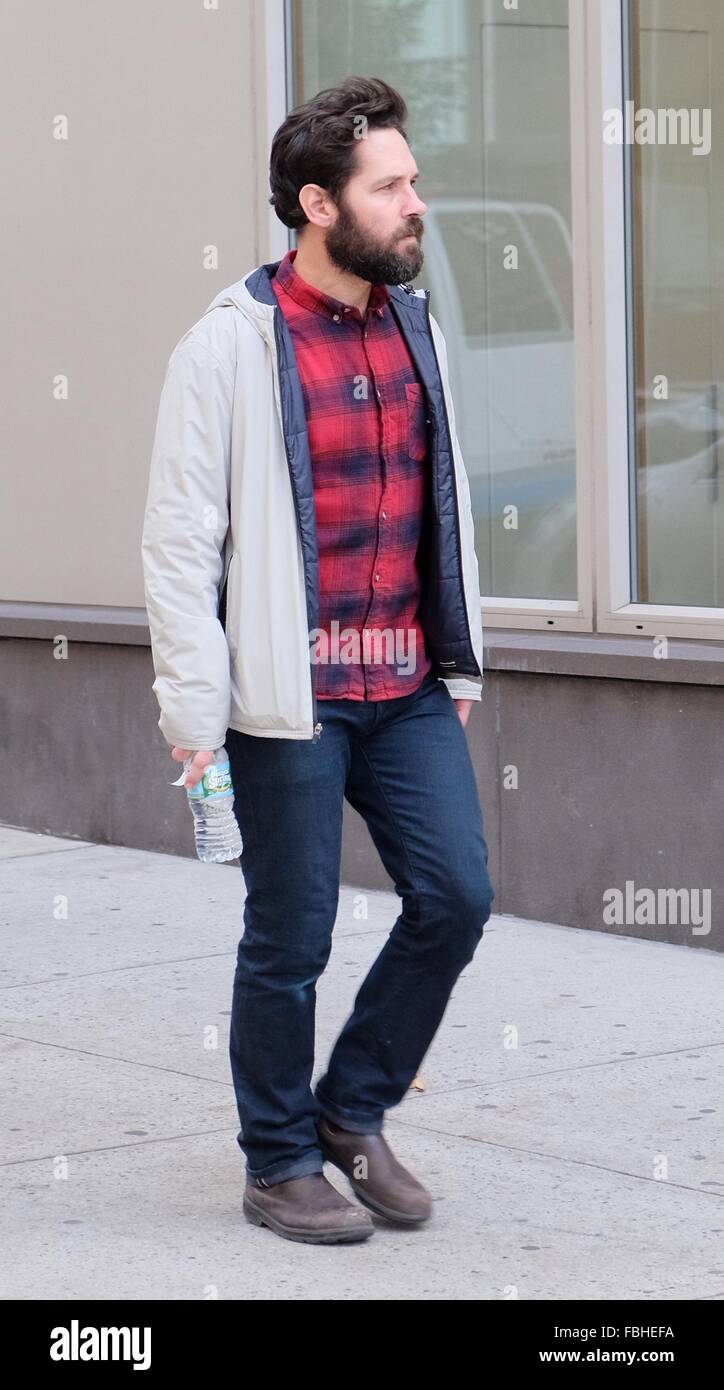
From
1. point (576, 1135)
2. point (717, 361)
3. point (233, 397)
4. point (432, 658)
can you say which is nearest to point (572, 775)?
point (717, 361)

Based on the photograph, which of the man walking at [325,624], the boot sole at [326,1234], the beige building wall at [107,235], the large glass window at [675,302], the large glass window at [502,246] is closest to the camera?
the man walking at [325,624]

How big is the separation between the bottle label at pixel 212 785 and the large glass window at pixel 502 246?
3.23 m

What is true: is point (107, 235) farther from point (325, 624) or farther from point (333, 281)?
point (325, 624)

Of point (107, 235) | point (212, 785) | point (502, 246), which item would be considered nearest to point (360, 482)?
point (212, 785)

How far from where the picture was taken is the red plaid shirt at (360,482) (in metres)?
4.02

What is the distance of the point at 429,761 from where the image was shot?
4.12 m

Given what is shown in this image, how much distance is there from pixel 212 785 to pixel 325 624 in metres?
0.37

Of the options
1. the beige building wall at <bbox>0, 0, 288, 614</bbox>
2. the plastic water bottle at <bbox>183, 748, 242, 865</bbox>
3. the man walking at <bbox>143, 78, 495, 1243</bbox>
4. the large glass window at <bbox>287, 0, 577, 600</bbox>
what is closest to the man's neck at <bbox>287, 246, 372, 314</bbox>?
the man walking at <bbox>143, 78, 495, 1243</bbox>

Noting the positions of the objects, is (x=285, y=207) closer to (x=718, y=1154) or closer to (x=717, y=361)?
(x=718, y=1154)

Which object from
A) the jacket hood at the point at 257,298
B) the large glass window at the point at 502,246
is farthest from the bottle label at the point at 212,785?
the large glass window at the point at 502,246

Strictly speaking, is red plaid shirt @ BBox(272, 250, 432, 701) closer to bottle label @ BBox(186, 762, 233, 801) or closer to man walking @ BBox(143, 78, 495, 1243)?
man walking @ BBox(143, 78, 495, 1243)

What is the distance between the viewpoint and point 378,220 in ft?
13.1

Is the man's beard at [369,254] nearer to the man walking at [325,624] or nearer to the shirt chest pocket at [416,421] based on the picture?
the man walking at [325,624]
